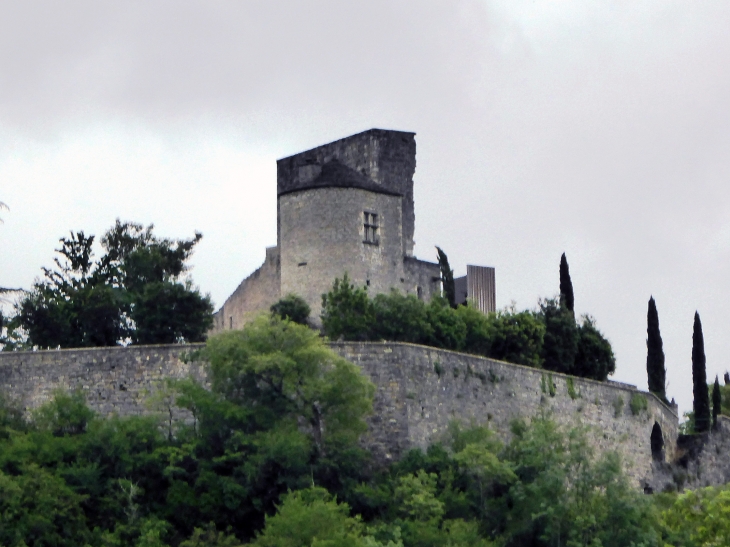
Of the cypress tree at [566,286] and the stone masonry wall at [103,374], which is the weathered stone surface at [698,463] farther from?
the stone masonry wall at [103,374]

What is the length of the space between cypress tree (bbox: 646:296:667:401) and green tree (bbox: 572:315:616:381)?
2.30 metres

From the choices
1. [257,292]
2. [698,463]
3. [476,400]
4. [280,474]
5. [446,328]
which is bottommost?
[280,474]

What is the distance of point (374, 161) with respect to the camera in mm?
64312

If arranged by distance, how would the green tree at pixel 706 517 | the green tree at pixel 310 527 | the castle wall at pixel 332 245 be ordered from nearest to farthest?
the green tree at pixel 706 517 → the green tree at pixel 310 527 → the castle wall at pixel 332 245

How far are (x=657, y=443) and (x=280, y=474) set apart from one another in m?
15.8

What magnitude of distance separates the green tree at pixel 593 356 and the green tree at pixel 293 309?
8.72 meters

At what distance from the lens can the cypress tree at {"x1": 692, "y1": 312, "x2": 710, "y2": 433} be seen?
65.1m

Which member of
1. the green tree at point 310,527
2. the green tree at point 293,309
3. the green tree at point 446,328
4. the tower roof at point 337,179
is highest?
the tower roof at point 337,179

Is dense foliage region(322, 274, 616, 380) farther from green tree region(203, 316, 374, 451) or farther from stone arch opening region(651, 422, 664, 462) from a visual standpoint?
green tree region(203, 316, 374, 451)

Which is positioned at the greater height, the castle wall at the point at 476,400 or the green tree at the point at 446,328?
the green tree at the point at 446,328

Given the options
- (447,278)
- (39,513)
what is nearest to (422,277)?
(447,278)

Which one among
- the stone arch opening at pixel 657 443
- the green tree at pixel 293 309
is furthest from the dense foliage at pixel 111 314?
the stone arch opening at pixel 657 443

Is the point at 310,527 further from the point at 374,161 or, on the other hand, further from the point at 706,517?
the point at 374,161

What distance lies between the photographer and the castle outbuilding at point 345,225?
6181 cm
